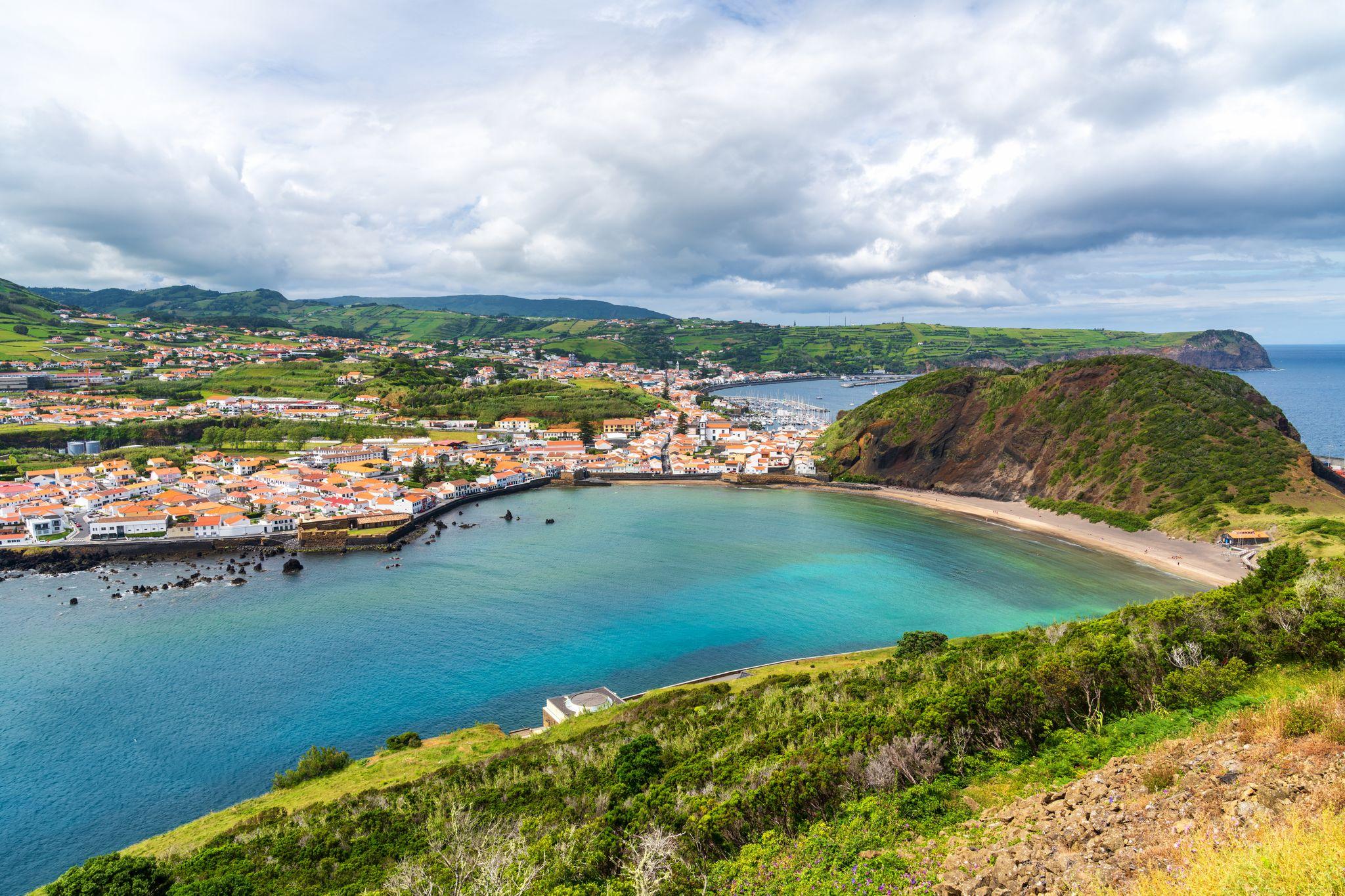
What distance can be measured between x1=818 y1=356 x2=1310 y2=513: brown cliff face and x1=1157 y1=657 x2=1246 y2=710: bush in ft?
119

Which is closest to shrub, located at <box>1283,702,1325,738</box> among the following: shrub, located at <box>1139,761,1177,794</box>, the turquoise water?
shrub, located at <box>1139,761,1177,794</box>

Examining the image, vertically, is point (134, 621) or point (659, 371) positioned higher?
point (659, 371)

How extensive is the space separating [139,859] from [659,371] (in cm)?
13783

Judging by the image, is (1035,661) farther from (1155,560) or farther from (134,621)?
(134,621)

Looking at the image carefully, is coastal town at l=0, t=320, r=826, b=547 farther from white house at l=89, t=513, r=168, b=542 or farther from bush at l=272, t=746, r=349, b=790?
bush at l=272, t=746, r=349, b=790

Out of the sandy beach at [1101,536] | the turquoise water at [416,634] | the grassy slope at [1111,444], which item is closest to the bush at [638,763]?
the turquoise water at [416,634]

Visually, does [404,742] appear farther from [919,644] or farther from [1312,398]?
[1312,398]

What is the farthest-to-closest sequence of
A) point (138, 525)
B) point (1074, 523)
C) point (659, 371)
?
point (659, 371), point (1074, 523), point (138, 525)

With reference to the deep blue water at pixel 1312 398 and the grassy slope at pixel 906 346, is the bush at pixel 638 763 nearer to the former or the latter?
the deep blue water at pixel 1312 398

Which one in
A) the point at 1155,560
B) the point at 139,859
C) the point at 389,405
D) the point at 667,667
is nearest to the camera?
the point at 139,859

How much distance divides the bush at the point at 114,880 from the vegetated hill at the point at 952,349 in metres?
157

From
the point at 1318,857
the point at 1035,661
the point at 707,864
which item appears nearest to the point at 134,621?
the point at 707,864

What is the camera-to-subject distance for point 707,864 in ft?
29.3

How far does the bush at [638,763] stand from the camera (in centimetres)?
1266
